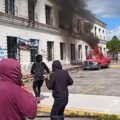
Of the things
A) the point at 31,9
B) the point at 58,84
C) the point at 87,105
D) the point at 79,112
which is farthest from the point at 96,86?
the point at 31,9

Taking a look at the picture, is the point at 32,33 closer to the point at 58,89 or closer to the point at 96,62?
the point at 96,62

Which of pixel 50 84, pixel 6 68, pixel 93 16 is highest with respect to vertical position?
pixel 93 16

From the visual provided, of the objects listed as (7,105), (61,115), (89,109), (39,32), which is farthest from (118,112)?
(39,32)

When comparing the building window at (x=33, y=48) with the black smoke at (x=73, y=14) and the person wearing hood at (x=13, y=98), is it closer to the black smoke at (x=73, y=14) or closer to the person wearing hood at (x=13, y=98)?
the black smoke at (x=73, y=14)

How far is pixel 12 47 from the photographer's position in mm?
26938

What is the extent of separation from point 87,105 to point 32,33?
1825 centimetres

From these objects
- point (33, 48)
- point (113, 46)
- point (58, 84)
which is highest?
point (113, 46)

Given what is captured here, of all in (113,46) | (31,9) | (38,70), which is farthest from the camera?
(113,46)

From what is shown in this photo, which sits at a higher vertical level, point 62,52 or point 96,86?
point 62,52

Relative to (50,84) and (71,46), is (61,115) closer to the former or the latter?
(50,84)

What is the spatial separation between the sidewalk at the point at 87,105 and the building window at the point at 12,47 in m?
11.5

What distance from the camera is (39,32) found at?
3216cm

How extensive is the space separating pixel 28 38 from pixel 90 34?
18.8 meters

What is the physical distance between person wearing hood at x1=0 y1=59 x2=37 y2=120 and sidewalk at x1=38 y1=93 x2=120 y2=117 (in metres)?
7.57
